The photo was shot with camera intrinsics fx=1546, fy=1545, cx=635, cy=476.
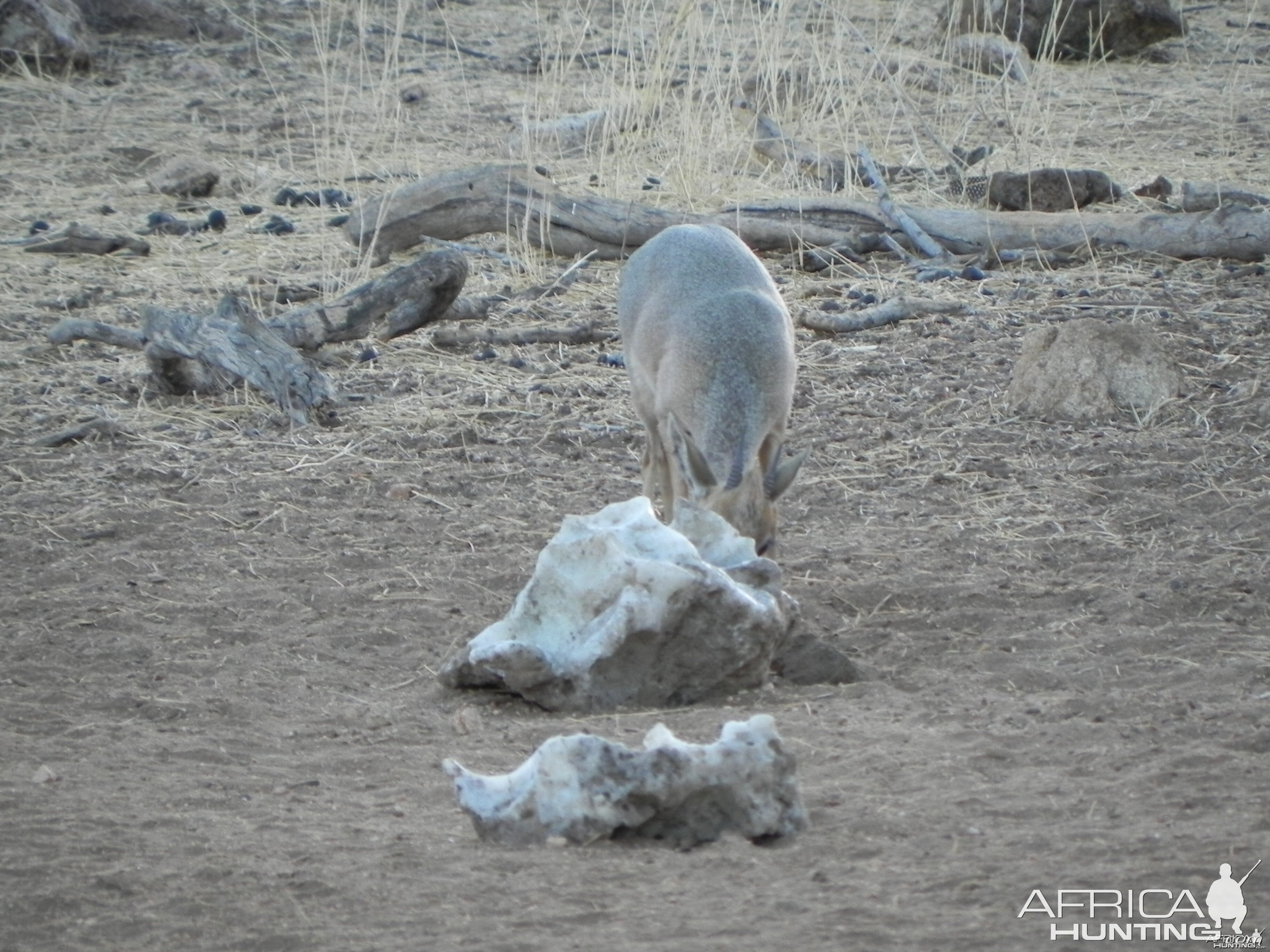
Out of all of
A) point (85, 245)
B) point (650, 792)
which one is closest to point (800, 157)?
point (85, 245)

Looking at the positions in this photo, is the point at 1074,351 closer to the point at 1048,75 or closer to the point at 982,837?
the point at 982,837

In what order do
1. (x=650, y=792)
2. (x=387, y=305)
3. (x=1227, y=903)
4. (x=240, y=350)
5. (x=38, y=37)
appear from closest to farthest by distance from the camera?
(x=1227, y=903) → (x=650, y=792) → (x=240, y=350) → (x=387, y=305) → (x=38, y=37)

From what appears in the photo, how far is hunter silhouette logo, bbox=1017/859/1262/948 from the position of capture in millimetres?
2734

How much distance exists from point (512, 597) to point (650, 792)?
1997 mm

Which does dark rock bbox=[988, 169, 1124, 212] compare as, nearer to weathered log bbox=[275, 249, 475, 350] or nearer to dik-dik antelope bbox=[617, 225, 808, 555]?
weathered log bbox=[275, 249, 475, 350]

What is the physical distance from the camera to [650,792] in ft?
10.5

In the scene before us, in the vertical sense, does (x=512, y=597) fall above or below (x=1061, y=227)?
below

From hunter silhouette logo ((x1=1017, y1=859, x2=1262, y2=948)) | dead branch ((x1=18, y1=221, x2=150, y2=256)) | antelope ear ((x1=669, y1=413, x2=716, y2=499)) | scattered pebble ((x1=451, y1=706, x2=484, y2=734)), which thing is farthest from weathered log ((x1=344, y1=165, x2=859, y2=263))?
hunter silhouette logo ((x1=1017, y1=859, x2=1262, y2=948))

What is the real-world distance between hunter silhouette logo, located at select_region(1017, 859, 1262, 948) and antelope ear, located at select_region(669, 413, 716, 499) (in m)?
2.36

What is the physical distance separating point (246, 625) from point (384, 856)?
1.84 metres

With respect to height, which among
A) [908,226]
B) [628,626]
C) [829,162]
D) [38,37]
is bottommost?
[628,626]

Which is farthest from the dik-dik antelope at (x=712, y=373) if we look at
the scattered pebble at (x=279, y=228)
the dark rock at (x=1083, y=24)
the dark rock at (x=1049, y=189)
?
the dark rock at (x=1083, y=24)

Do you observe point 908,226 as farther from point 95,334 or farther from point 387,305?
point 95,334

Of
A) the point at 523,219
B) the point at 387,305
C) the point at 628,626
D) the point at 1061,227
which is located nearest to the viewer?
the point at 628,626
